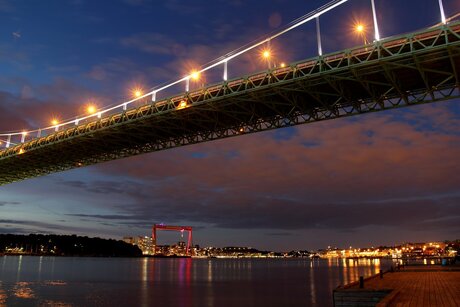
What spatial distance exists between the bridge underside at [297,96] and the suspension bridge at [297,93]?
48mm

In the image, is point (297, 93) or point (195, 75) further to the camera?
point (195, 75)

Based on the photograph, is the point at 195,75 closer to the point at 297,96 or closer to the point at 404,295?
the point at 297,96

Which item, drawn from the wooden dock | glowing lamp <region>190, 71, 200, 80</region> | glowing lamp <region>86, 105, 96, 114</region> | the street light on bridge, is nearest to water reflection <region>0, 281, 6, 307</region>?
glowing lamp <region>86, 105, 96, 114</region>

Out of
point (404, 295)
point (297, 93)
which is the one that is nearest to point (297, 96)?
point (297, 93)

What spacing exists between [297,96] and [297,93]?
522 millimetres

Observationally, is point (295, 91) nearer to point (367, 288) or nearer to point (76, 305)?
point (367, 288)

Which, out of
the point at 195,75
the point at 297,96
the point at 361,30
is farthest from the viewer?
the point at 195,75

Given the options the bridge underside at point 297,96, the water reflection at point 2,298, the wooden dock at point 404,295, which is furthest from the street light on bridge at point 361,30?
the water reflection at point 2,298

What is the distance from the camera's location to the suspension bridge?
2286 cm

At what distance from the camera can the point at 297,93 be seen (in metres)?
29.4

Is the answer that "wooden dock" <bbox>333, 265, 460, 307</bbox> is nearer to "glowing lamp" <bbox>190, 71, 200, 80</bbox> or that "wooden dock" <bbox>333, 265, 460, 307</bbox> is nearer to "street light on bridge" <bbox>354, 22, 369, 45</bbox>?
"street light on bridge" <bbox>354, 22, 369, 45</bbox>

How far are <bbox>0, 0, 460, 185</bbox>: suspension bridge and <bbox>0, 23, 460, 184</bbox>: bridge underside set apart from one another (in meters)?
0.05

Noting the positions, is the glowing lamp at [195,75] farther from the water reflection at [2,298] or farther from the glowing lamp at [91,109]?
the water reflection at [2,298]

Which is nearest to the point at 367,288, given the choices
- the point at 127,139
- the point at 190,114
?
the point at 190,114
